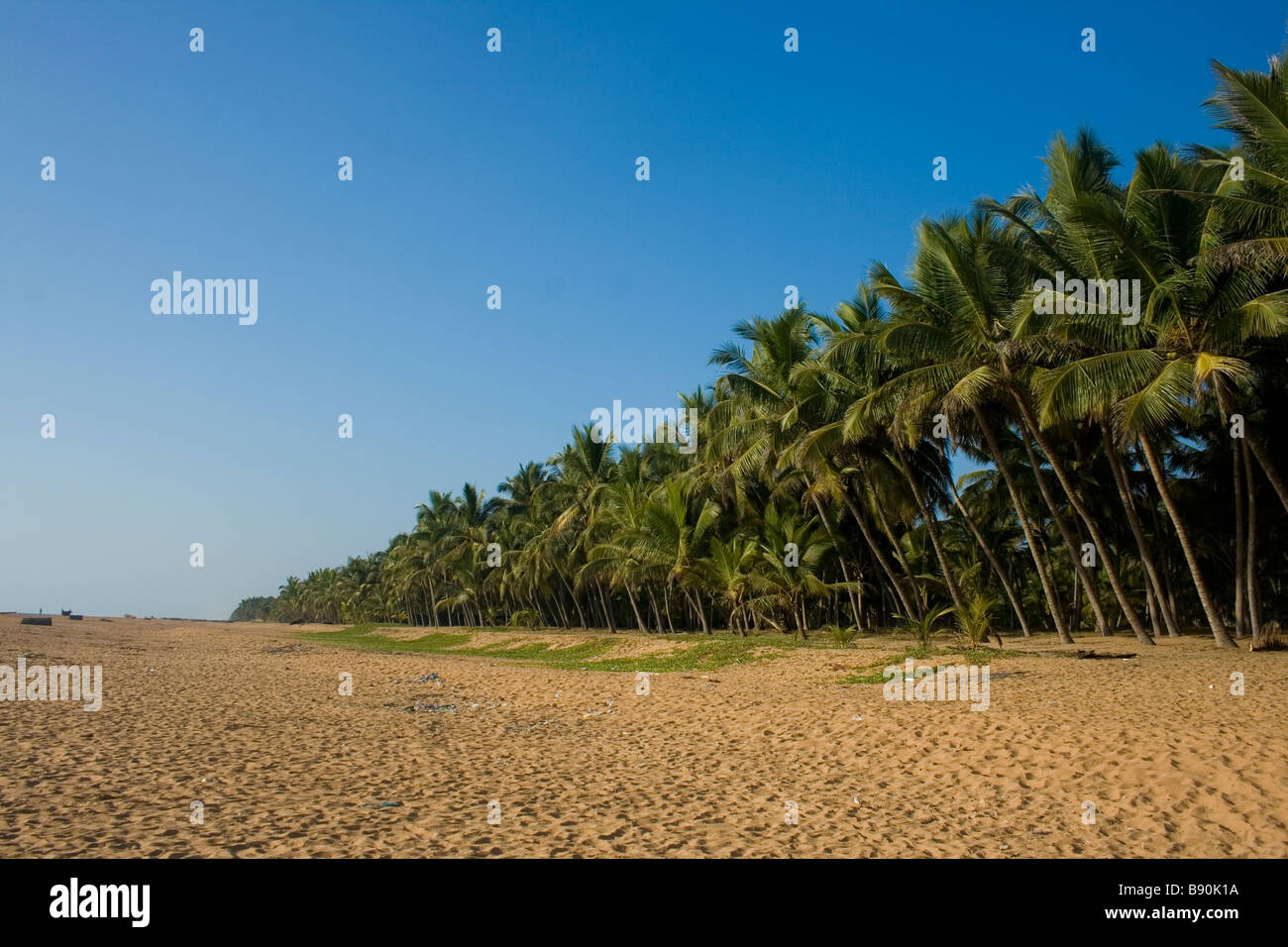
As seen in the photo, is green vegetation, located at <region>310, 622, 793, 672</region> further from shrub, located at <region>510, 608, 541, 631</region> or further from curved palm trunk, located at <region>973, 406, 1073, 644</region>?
shrub, located at <region>510, 608, 541, 631</region>

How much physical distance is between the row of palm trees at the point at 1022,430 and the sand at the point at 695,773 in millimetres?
5691

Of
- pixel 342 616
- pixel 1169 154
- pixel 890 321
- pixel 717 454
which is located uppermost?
pixel 1169 154

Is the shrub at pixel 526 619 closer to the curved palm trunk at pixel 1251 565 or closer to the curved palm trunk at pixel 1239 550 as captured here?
the curved palm trunk at pixel 1239 550

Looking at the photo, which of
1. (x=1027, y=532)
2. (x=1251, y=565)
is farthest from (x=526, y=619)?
(x=1251, y=565)

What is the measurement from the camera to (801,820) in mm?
7570

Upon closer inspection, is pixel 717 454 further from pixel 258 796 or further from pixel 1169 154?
pixel 258 796

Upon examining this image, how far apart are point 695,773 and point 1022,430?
15.6 meters

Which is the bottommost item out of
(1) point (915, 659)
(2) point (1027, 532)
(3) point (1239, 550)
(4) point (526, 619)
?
(4) point (526, 619)

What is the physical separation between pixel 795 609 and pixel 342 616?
106 meters

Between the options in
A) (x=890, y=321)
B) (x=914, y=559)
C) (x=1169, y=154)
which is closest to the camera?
(x=1169, y=154)

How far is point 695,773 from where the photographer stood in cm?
955

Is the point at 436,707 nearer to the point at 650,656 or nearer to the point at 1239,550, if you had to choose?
the point at 650,656
